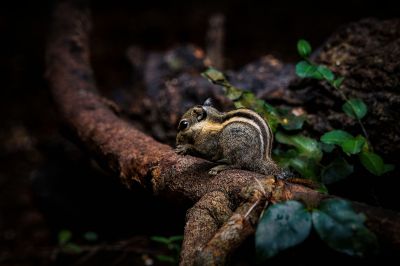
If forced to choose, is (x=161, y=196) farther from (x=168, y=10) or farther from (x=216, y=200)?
(x=168, y=10)

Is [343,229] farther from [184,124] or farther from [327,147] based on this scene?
[184,124]

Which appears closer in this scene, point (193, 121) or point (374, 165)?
point (374, 165)

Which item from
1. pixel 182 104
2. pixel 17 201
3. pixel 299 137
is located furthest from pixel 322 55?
pixel 17 201

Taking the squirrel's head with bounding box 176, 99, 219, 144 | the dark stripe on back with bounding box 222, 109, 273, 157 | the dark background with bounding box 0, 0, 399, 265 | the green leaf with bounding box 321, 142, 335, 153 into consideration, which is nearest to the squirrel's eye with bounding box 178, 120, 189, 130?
the squirrel's head with bounding box 176, 99, 219, 144

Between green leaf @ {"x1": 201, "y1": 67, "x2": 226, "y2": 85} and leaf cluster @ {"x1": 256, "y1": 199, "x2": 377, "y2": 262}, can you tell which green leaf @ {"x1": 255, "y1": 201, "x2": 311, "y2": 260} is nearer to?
leaf cluster @ {"x1": 256, "y1": 199, "x2": 377, "y2": 262}

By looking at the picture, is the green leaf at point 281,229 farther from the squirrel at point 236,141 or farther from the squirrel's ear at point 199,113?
the squirrel's ear at point 199,113

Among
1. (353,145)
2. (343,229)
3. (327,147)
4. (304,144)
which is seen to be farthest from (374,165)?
(343,229)
